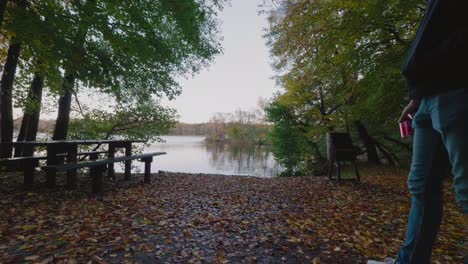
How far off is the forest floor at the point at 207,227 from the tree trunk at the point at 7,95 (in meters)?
2.91

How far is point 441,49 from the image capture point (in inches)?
45.6

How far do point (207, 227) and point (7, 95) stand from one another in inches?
313

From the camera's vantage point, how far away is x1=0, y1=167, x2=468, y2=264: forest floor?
2486 millimetres

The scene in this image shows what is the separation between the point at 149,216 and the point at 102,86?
147 inches

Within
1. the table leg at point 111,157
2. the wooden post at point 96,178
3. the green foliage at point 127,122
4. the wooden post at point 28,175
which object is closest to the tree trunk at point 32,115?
the green foliage at point 127,122

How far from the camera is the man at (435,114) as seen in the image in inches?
43.3

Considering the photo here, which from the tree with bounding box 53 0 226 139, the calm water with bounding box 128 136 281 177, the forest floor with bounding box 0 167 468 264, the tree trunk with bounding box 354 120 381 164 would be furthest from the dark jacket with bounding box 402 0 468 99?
the calm water with bounding box 128 136 281 177

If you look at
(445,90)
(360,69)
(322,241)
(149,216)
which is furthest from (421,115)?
(360,69)

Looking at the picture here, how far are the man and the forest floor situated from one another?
1.31 metres

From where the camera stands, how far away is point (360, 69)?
245 inches

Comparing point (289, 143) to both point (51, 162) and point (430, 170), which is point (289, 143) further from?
point (430, 170)

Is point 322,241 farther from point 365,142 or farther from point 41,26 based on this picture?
point 365,142

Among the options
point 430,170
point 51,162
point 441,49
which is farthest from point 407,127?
point 51,162

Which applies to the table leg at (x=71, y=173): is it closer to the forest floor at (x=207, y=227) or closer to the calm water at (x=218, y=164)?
the forest floor at (x=207, y=227)
